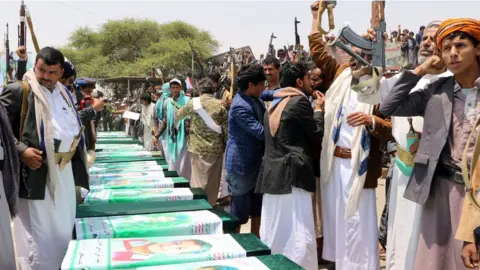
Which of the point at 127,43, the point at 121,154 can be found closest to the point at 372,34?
the point at 121,154

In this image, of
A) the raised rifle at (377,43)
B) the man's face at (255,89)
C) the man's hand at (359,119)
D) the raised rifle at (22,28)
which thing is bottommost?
the man's hand at (359,119)

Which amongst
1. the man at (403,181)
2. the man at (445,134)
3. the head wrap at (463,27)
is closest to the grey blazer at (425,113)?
the man at (445,134)

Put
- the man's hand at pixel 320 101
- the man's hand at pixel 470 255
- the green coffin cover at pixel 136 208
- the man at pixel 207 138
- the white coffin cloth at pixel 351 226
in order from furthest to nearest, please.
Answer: the man at pixel 207 138
the man's hand at pixel 320 101
the white coffin cloth at pixel 351 226
the green coffin cover at pixel 136 208
the man's hand at pixel 470 255

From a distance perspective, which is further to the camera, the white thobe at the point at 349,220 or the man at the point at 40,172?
the white thobe at the point at 349,220

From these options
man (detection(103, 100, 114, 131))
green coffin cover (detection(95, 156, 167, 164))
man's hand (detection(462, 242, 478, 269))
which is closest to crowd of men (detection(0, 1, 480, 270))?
man's hand (detection(462, 242, 478, 269))

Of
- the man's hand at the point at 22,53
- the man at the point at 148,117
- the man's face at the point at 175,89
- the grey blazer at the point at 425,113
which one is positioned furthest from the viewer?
the man at the point at 148,117

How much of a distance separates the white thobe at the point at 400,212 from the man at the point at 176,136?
3.77 m

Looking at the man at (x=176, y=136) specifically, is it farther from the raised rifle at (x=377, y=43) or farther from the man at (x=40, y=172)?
Answer: the raised rifle at (x=377, y=43)

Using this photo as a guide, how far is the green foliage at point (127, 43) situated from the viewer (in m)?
35.3

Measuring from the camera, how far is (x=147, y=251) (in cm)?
226

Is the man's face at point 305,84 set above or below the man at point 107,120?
Result: above

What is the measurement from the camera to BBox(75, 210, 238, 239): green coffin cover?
103 inches

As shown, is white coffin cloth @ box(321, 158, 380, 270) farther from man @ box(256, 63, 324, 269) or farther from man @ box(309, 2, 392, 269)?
man @ box(256, 63, 324, 269)

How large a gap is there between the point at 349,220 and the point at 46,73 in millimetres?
2283
